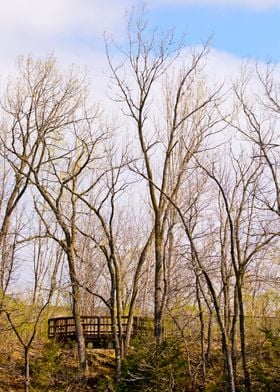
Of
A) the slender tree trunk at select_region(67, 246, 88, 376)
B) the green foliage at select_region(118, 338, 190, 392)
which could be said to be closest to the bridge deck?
the slender tree trunk at select_region(67, 246, 88, 376)

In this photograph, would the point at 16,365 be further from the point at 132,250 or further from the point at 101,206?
the point at 132,250

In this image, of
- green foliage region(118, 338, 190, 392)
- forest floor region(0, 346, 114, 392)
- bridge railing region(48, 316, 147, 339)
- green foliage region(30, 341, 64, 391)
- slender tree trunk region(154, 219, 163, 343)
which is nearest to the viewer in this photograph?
green foliage region(118, 338, 190, 392)

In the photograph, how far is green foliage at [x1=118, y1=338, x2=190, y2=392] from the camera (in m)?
14.9

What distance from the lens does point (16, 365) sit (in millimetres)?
20094

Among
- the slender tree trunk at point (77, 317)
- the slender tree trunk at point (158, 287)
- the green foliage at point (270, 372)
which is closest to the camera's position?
the green foliage at point (270, 372)

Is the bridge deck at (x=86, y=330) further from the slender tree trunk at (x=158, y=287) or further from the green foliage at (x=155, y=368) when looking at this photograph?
the green foliage at (x=155, y=368)

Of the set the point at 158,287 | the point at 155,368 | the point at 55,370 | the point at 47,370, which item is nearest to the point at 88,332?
the point at 55,370

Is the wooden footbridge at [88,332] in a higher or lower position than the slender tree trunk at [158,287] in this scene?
lower

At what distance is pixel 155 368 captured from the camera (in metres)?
14.9

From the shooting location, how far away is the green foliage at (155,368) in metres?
14.9

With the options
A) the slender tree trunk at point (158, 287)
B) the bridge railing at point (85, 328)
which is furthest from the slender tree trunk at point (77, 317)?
the slender tree trunk at point (158, 287)

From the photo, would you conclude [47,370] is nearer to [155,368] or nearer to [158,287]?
[158,287]

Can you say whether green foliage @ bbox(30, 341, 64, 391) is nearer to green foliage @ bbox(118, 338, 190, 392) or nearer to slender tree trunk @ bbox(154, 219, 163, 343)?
green foliage @ bbox(118, 338, 190, 392)

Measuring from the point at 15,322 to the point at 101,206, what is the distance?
6007 millimetres
